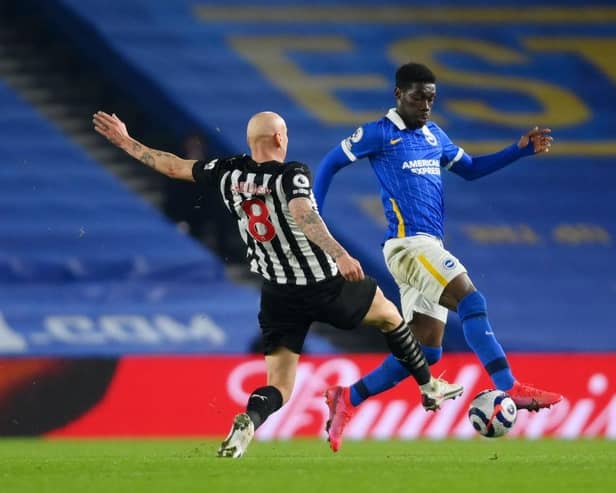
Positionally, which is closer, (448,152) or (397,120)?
(397,120)

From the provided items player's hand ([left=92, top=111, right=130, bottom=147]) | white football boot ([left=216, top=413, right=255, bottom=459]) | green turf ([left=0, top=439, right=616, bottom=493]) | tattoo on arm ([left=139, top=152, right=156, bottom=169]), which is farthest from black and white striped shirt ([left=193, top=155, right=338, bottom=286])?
green turf ([left=0, top=439, right=616, bottom=493])

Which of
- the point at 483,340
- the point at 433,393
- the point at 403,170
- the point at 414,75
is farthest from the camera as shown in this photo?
the point at 403,170

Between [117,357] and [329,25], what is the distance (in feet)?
Answer: 14.0

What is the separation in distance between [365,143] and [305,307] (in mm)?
1209

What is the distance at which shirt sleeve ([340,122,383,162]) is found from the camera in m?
7.63

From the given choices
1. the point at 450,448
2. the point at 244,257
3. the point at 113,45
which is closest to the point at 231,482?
the point at 450,448

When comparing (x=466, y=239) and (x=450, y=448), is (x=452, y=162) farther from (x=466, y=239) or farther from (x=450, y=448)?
(x=466, y=239)

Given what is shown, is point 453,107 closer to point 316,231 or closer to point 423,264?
point 423,264

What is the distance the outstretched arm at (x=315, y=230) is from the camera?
6199mm

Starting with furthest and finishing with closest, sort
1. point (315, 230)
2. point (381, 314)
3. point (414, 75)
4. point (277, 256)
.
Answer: point (414, 75), point (381, 314), point (277, 256), point (315, 230)

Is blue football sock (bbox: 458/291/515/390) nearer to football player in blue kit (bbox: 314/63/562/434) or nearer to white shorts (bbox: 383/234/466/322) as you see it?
football player in blue kit (bbox: 314/63/562/434)

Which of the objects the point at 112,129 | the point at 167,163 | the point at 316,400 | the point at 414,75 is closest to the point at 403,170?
the point at 414,75

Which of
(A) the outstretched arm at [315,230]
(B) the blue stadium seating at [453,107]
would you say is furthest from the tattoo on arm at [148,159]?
(B) the blue stadium seating at [453,107]

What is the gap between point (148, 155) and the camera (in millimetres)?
7055
